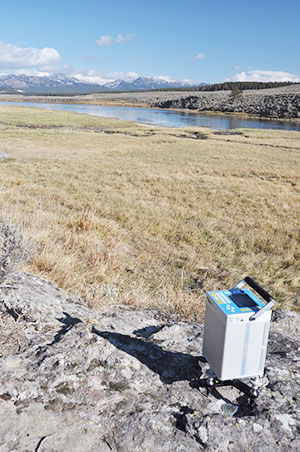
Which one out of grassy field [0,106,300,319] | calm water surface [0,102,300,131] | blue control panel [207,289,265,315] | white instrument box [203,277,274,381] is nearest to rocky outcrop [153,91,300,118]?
calm water surface [0,102,300,131]

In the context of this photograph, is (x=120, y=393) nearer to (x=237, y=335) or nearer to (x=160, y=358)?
(x=160, y=358)

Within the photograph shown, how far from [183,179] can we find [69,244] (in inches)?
473

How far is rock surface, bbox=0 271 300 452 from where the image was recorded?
1998 mm

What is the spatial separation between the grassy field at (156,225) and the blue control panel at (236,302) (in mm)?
1732

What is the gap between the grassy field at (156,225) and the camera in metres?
5.42

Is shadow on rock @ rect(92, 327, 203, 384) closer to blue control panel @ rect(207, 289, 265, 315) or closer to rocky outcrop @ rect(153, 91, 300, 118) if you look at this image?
blue control panel @ rect(207, 289, 265, 315)

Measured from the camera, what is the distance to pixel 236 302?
2449mm

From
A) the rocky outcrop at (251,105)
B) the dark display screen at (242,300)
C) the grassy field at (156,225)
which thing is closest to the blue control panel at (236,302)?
the dark display screen at (242,300)

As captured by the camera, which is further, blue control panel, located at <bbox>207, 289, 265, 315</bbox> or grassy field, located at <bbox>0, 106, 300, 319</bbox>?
grassy field, located at <bbox>0, 106, 300, 319</bbox>

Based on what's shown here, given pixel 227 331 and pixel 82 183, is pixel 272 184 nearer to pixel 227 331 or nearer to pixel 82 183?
pixel 82 183

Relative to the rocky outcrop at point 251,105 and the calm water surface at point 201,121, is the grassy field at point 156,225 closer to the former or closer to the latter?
the calm water surface at point 201,121

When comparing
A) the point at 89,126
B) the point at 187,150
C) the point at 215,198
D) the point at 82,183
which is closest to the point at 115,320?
the point at 215,198

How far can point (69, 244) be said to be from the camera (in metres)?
6.79

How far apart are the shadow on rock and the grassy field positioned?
3.61 feet
